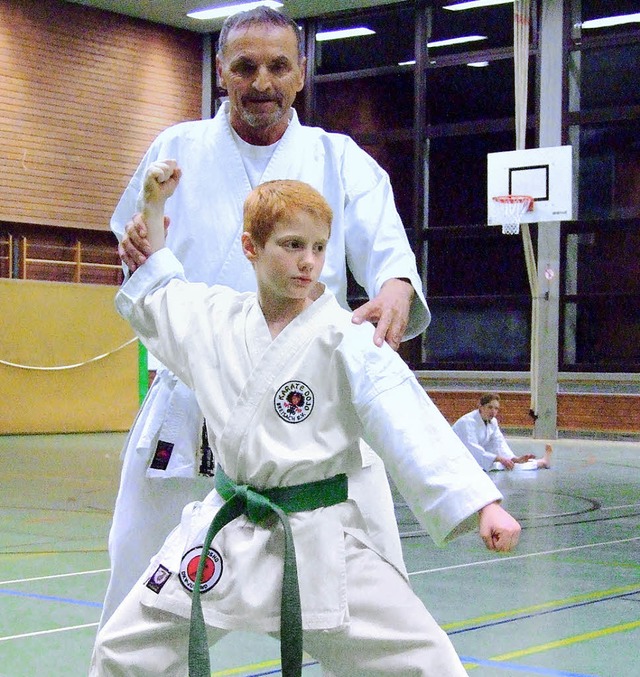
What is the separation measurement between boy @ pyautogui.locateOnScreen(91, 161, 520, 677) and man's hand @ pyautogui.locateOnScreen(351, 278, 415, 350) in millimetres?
40

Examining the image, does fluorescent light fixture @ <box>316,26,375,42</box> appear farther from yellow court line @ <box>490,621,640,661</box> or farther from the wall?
yellow court line @ <box>490,621,640,661</box>

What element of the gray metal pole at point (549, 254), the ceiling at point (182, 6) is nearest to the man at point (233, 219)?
the gray metal pole at point (549, 254)

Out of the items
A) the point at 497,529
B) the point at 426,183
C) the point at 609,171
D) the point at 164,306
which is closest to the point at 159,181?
the point at 164,306

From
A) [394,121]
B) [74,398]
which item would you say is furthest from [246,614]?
[394,121]

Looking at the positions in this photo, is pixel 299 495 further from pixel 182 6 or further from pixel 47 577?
pixel 182 6

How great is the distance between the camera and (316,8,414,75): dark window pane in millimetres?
17531

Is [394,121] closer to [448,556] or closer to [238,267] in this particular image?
[448,556]

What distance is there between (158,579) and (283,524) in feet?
0.85

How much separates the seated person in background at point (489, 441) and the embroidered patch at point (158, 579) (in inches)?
341

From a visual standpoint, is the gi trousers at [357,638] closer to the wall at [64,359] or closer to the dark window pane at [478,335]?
the wall at [64,359]

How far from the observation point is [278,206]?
2221 millimetres

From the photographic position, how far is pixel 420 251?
56.2ft

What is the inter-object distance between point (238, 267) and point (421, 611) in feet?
3.18

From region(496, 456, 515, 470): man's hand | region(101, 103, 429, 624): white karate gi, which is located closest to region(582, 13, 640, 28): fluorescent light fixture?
region(496, 456, 515, 470): man's hand
